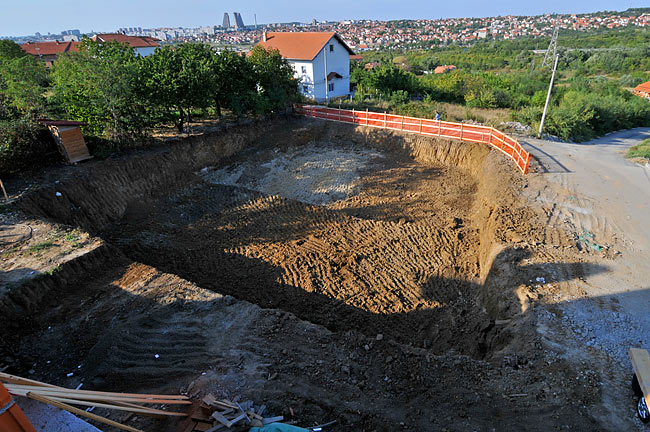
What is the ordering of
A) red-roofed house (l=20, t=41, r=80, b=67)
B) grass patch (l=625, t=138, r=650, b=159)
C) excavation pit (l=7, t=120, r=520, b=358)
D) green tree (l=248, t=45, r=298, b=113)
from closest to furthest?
excavation pit (l=7, t=120, r=520, b=358) → grass patch (l=625, t=138, r=650, b=159) → green tree (l=248, t=45, r=298, b=113) → red-roofed house (l=20, t=41, r=80, b=67)

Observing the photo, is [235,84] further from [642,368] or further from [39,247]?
[642,368]

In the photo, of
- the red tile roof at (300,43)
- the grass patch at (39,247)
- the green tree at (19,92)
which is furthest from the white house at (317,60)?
the grass patch at (39,247)

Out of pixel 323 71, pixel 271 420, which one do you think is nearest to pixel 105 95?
pixel 271 420

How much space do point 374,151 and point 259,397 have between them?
1641 centimetres

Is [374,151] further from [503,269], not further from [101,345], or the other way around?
[101,345]

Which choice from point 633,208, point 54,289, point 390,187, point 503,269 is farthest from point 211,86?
point 633,208

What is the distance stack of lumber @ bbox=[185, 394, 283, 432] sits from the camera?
5.40 metres

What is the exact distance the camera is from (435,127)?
19531mm

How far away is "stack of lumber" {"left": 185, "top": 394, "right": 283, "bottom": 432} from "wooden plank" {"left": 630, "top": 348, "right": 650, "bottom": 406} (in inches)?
234

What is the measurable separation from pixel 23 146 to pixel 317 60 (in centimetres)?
2256

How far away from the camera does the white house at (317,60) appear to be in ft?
100

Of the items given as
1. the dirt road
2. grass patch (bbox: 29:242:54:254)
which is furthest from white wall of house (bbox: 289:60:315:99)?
grass patch (bbox: 29:242:54:254)

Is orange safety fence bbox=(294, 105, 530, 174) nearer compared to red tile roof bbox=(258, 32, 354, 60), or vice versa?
orange safety fence bbox=(294, 105, 530, 174)

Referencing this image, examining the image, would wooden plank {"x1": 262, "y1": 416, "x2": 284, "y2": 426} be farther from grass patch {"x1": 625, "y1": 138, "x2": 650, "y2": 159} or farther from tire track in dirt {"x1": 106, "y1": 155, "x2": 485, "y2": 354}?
grass patch {"x1": 625, "y1": 138, "x2": 650, "y2": 159}
